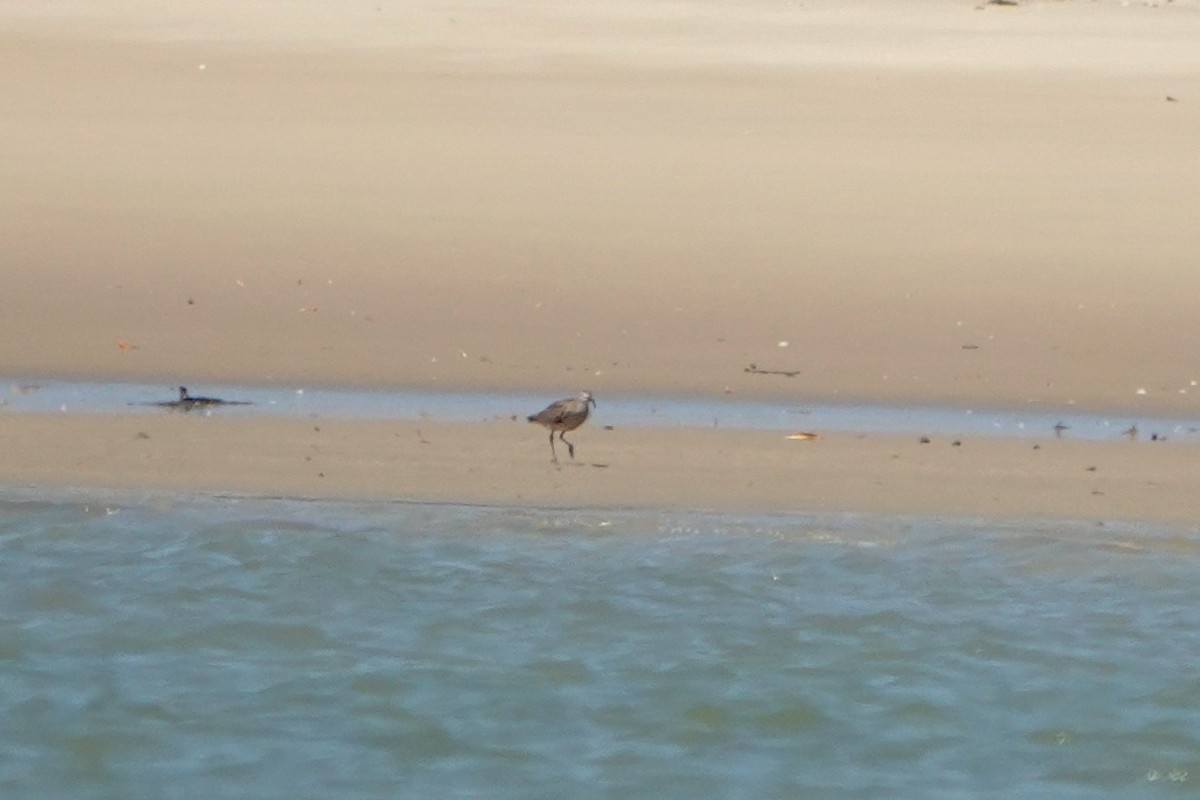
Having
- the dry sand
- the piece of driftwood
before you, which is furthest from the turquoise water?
the piece of driftwood

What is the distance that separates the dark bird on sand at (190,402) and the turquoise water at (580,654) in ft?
3.48

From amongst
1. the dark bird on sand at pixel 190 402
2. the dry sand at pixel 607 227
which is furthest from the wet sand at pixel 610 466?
the dark bird on sand at pixel 190 402

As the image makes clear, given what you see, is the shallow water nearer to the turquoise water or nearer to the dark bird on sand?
the dark bird on sand

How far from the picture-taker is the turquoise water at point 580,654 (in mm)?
4742

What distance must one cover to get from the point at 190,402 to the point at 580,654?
2724 mm

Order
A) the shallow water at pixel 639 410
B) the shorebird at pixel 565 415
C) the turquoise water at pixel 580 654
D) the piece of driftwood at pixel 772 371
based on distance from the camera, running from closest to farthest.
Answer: the turquoise water at pixel 580 654
the shorebird at pixel 565 415
the shallow water at pixel 639 410
the piece of driftwood at pixel 772 371

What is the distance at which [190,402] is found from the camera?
764cm

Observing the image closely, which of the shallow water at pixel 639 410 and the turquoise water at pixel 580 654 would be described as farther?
the shallow water at pixel 639 410

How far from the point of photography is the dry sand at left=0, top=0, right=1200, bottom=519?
7871 mm

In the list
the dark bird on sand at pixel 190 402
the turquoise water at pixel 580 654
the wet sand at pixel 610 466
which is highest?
the dark bird on sand at pixel 190 402

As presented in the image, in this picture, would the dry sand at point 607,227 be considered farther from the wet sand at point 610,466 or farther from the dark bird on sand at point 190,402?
the dark bird on sand at point 190,402

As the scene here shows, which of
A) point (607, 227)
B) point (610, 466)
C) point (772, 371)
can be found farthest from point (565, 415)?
point (607, 227)

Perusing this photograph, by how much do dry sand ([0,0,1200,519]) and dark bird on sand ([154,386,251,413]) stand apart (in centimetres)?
31

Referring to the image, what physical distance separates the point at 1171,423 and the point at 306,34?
8.47 meters
